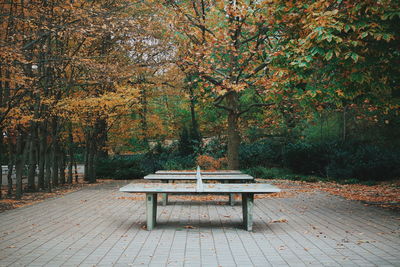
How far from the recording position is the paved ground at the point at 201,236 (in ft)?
17.7

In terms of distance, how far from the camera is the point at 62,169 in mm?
19516

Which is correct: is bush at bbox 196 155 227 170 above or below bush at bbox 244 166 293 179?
above

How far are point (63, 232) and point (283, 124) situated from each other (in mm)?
15997

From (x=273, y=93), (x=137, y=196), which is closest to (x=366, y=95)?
(x=273, y=93)

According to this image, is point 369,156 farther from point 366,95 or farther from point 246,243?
point 246,243

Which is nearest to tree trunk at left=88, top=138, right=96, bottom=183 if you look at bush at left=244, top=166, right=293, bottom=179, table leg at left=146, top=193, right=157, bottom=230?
bush at left=244, top=166, right=293, bottom=179

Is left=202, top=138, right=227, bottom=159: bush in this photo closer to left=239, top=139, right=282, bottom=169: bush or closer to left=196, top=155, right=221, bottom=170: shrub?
left=239, top=139, right=282, bottom=169: bush

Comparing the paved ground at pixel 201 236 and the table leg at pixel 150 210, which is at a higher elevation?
the table leg at pixel 150 210

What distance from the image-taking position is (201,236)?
686 centimetres

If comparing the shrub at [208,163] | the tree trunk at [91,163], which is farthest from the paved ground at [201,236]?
the tree trunk at [91,163]

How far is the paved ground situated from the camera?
5.39m

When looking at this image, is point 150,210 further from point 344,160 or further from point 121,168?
point 121,168

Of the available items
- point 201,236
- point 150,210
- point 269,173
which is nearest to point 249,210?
point 201,236

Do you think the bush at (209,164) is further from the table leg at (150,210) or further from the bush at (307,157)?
the table leg at (150,210)
